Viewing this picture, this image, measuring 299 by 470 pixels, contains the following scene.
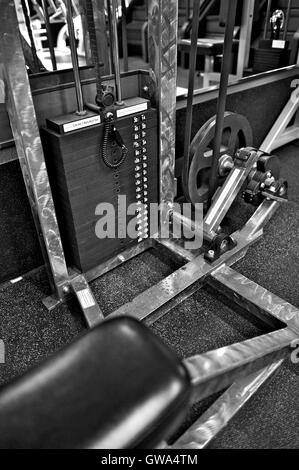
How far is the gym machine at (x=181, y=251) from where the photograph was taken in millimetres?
602

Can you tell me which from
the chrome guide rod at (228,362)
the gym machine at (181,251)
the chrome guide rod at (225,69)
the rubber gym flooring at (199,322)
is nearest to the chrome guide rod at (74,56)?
the gym machine at (181,251)

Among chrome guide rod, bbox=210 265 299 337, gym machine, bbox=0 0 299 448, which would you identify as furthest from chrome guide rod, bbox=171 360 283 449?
chrome guide rod, bbox=210 265 299 337

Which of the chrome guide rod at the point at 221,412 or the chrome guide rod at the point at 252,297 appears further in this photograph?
the chrome guide rod at the point at 252,297

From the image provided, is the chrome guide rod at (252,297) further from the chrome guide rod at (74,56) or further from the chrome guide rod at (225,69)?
the chrome guide rod at (74,56)

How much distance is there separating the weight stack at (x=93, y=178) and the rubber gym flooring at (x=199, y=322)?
164 millimetres

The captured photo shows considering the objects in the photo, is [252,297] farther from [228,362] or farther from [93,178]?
[93,178]

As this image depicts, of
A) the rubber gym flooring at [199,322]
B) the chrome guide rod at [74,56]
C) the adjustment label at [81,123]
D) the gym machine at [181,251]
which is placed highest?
the chrome guide rod at [74,56]

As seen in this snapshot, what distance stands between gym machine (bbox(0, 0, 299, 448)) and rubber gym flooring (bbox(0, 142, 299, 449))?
0.19ft

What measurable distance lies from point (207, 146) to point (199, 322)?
752 millimetres

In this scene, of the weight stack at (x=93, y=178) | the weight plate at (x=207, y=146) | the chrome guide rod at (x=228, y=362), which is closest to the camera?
the chrome guide rod at (x=228, y=362)

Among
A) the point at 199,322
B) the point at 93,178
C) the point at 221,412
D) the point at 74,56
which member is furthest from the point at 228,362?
the point at 74,56

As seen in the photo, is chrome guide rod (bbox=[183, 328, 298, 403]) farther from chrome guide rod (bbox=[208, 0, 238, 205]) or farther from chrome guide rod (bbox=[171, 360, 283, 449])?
chrome guide rod (bbox=[208, 0, 238, 205])

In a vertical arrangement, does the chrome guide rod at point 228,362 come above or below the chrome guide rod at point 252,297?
above

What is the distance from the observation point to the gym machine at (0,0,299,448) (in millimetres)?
602
